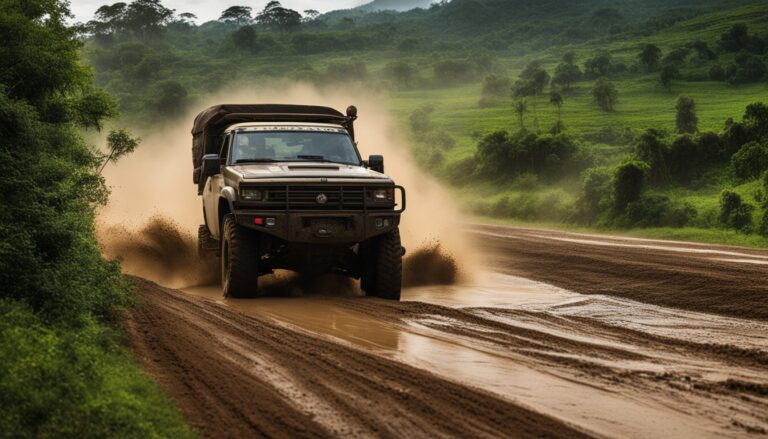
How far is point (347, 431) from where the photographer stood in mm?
5586

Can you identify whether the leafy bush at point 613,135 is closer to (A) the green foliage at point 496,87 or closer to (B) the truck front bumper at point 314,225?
(A) the green foliage at point 496,87

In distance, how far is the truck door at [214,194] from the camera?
13008 mm

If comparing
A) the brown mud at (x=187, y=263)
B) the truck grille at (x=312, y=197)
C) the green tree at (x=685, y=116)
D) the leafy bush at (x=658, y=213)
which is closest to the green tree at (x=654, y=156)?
the leafy bush at (x=658, y=213)

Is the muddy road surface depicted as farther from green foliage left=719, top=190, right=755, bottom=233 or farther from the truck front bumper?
green foliage left=719, top=190, right=755, bottom=233

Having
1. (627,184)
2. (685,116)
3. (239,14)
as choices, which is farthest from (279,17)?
(627,184)

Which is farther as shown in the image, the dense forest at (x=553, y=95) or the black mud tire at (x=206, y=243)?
the dense forest at (x=553, y=95)

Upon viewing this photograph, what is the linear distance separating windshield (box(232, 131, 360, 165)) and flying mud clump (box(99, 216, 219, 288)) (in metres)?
2.79

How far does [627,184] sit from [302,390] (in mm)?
25181

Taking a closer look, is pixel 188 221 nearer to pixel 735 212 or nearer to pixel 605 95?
pixel 735 212

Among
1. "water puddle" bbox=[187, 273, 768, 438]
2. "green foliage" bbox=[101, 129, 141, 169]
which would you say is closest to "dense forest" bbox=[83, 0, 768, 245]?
"green foliage" bbox=[101, 129, 141, 169]

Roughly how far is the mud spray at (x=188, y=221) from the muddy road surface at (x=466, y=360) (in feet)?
3.81

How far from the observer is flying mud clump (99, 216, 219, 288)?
15.0 m

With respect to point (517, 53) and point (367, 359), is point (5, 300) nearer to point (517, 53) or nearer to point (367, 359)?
point (367, 359)

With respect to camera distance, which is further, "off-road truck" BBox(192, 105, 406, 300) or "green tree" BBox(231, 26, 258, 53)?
"green tree" BBox(231, 26, 258, 53)
